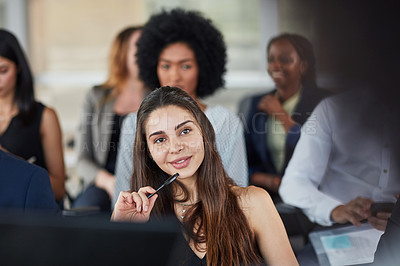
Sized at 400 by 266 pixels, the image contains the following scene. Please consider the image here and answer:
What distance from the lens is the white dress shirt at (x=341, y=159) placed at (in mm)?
1550

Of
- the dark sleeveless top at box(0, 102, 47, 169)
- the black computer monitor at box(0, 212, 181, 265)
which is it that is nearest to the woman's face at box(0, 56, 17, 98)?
the dark sleeveless top at box(0, 102, 47, 169)

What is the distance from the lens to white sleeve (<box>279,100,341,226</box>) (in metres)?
1.55

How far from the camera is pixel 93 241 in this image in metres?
0.83

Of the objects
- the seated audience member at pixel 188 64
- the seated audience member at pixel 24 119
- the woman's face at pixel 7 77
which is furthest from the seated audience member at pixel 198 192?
the woman's face at pixel 7 77

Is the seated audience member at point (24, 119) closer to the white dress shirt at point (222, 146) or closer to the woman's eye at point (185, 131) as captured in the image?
the white dress shirt at point (222, 146)

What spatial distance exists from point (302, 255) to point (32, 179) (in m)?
0.77

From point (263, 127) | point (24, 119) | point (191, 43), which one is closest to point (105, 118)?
point (24, 119)

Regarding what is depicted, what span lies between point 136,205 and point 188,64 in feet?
2.25

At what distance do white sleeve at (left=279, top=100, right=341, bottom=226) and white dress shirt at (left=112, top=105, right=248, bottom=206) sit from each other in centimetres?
17

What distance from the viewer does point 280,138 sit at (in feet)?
5.99

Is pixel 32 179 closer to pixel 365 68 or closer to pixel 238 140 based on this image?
pixel 238 140

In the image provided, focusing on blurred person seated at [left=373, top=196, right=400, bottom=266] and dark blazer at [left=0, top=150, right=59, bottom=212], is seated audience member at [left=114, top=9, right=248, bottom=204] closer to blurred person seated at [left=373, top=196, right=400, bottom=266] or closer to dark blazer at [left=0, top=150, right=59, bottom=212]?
dark blazer at [left=0, top=150, right=59, bottom=212]

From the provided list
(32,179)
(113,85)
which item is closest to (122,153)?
(32,179)

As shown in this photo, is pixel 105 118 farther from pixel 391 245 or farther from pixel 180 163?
pixel 391 245
